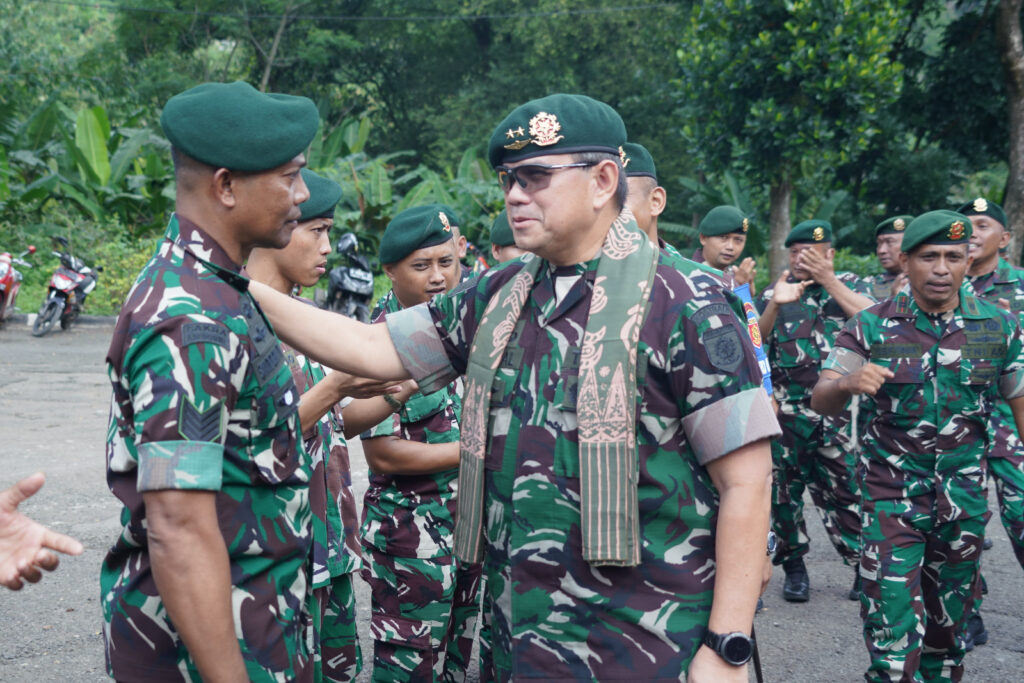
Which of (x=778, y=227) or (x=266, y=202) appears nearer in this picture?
(x=266, y=202)

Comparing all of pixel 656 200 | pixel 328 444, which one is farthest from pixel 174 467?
pixel 656 200

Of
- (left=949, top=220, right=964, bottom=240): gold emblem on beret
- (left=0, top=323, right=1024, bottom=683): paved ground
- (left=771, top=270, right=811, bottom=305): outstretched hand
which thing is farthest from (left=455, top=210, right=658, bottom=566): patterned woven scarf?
(left=771, top=270, right=811, bottom=305): outstretched hand

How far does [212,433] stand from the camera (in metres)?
1.99

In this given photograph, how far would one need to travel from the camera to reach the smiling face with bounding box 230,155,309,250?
2.21 m

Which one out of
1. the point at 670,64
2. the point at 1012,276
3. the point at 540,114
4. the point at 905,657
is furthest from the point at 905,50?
the point at 540,114

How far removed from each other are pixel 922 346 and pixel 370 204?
46.6 feet

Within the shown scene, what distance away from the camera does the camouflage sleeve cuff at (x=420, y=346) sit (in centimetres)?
273

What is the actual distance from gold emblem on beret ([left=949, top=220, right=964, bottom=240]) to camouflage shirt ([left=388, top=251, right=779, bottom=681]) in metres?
2.72

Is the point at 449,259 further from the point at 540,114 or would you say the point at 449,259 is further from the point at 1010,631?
the point at 1010,631

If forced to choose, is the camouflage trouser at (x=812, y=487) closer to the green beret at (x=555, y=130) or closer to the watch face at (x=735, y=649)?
the watch face at (x=735, y=649)

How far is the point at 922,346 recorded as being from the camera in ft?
15.1

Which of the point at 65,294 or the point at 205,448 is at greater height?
the point at 205,448

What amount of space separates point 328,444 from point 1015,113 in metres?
12.9

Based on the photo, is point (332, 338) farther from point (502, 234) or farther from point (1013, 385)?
point (1013, 385)
